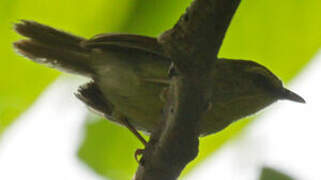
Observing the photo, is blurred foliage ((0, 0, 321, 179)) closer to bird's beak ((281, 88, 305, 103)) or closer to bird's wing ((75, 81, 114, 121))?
bird's wing ((75, 81, 114, 121))

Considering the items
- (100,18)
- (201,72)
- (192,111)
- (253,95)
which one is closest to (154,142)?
(192,111)

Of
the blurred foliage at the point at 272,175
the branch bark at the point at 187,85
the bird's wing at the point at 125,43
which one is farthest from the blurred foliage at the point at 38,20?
the bird's wing at the point at 125,43

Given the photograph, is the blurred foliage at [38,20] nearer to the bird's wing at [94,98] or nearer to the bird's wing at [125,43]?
the bird's wing at [125,43]

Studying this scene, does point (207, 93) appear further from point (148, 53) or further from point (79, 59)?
point (79, 59)

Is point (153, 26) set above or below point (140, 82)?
above

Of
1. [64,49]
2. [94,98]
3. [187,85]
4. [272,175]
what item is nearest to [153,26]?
[187,85]

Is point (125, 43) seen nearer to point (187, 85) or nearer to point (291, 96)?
point (187, 85)
